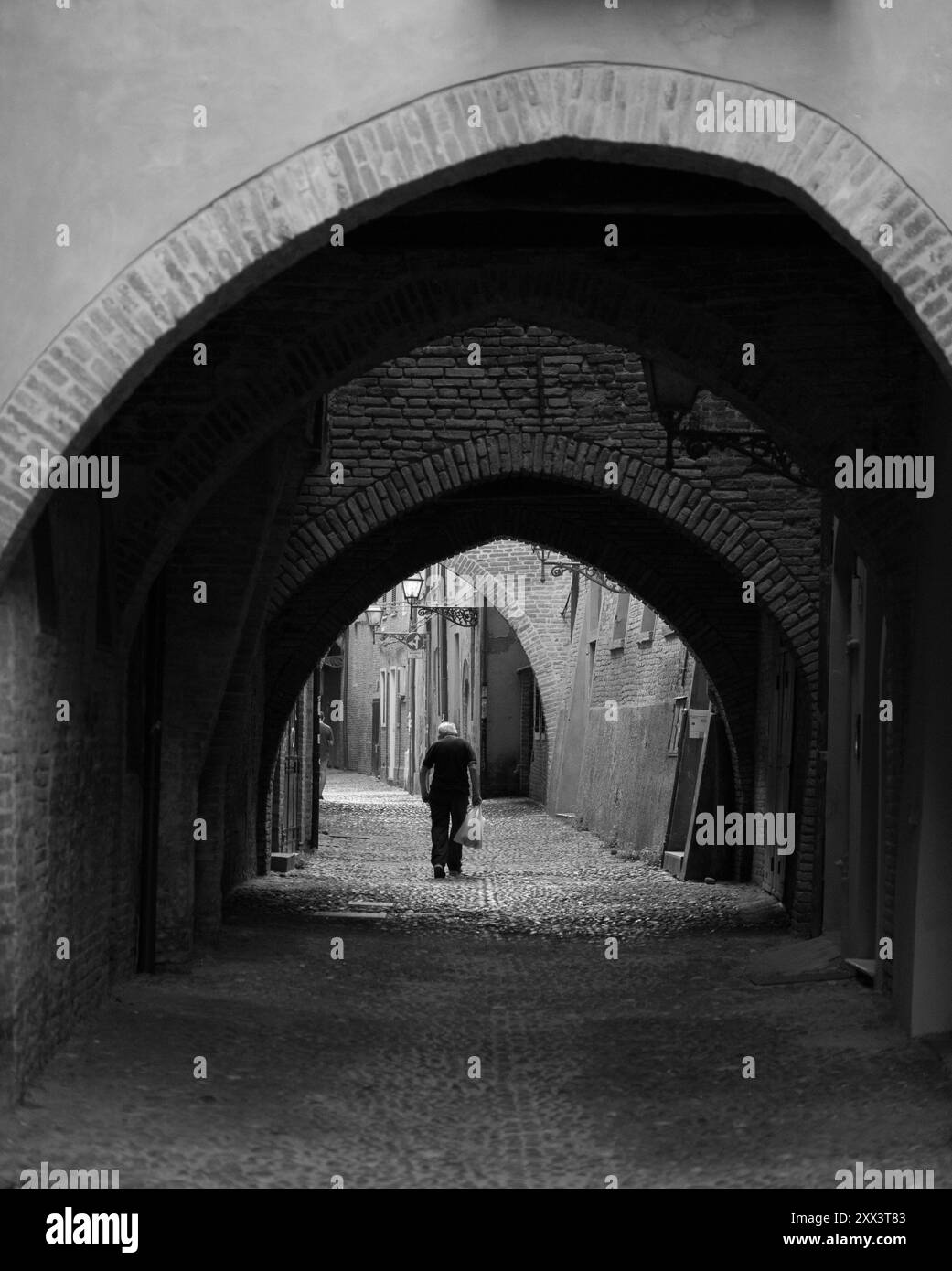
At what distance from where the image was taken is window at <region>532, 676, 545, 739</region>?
3134cm

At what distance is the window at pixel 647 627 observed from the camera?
21.1m

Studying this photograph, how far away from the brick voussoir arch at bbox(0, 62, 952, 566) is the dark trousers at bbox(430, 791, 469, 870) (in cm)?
1112

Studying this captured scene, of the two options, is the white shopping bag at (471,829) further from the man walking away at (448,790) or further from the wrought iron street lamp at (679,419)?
the wrought iron street lamp at (679,419)

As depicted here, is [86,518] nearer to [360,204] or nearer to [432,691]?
[360,204]

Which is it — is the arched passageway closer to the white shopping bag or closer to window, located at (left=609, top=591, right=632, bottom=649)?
the white shopping bag

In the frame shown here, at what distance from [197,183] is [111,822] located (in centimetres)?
365

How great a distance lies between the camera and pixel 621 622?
914 inches

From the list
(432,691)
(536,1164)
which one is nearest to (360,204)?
(536,1164)

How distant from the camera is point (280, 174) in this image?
6.05 metres

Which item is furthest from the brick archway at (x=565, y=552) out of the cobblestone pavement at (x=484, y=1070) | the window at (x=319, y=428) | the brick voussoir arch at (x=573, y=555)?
the cobblestone pavement at (x=484, y=1070)

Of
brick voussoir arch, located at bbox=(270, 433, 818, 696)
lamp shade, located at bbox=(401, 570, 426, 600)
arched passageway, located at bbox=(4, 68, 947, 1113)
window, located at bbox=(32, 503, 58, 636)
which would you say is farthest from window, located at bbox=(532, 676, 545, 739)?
window, located at bbox=(32, 503, 58, 636)

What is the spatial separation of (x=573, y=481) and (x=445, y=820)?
3963 mm

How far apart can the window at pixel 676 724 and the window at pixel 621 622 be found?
342 cm

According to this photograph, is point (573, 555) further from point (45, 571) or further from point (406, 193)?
point (406, 193)
